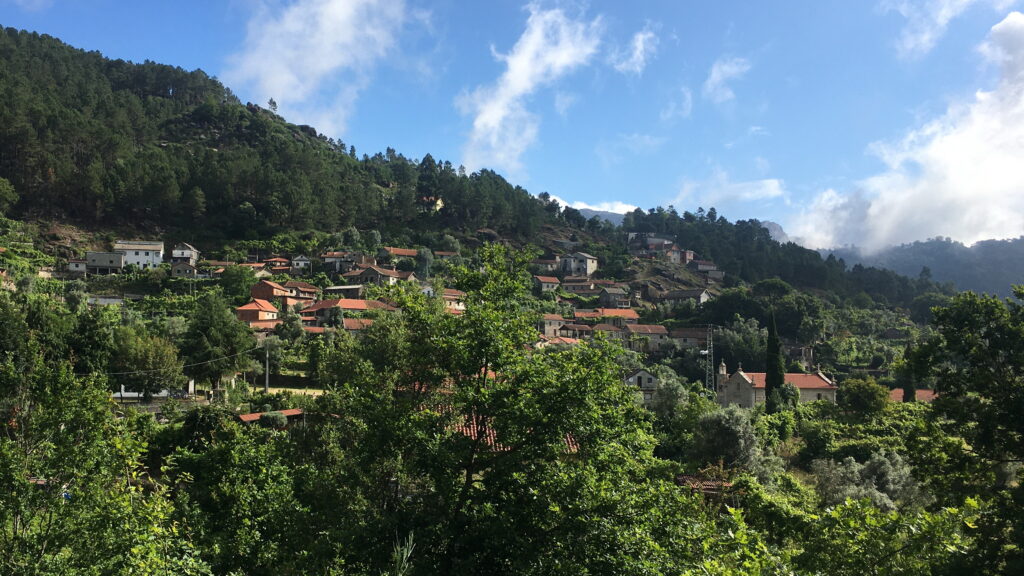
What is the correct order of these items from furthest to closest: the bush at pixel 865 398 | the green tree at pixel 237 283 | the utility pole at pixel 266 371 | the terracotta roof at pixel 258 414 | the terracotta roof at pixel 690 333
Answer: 1. the terracotta roof at pixel 690 333
2. the green tree at pixel 237 283
3. the bush at pixel 865 398
4. the utility pole at pixel 266 371
5. the terracotta roof at pixel 258 414

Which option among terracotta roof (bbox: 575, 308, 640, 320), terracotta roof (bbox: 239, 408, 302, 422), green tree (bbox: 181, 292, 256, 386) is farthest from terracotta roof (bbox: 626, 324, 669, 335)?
terracotta roof (bbox: 239, 408, 302, 422)

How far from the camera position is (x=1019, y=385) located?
10859 millimetres

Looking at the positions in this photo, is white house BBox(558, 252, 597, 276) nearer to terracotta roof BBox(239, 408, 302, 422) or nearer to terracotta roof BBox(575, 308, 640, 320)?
terracotta roof BBox(575, 308, 640, 320)

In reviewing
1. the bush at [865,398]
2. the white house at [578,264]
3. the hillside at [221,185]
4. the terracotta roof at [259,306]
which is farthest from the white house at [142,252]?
the bush at [865,398]

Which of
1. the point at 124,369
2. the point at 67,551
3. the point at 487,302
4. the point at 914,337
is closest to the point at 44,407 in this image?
the point at 67,551

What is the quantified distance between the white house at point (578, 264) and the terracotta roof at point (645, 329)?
28.6 meters

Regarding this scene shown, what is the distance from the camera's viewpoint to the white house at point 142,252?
6089 centimetres

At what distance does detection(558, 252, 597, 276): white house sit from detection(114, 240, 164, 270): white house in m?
54.8

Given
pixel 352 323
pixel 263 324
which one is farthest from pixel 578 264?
pixel 263 324

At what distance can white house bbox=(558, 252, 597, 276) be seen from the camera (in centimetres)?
9083

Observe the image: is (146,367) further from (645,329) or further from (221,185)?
(221,185)

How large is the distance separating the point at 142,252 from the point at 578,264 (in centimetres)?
5906

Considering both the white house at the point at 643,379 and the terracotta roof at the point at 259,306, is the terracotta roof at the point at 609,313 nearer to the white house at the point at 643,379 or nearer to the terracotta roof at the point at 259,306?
the white house at the point at 643,379

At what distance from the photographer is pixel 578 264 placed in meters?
92.0
